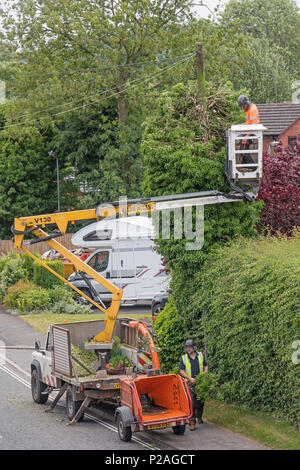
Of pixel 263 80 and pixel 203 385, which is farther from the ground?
pixel 263 80

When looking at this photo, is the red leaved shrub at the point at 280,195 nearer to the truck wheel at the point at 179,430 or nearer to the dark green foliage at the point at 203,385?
the dark green foliage at the point at 203,385

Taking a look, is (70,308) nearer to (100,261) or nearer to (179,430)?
(100,261)

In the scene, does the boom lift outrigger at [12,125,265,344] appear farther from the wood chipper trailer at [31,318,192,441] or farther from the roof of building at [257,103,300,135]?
the roof of building at [257,103,300,135]

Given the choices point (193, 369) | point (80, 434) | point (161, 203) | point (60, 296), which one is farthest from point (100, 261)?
point (80, 434)

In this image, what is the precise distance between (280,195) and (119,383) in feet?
25.8

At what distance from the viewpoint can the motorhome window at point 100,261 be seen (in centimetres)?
2903

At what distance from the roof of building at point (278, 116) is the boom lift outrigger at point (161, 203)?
30996 mm

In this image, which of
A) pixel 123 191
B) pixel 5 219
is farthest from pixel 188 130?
pixel 5 219

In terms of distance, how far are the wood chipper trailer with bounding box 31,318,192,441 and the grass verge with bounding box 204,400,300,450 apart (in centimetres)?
113

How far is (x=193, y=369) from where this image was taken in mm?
13828

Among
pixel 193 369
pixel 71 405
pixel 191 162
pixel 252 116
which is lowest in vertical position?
pixel 71 405

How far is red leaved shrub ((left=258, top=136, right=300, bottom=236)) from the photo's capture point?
19.2m

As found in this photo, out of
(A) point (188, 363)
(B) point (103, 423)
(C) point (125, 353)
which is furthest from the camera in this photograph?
(C) point (125, 353)

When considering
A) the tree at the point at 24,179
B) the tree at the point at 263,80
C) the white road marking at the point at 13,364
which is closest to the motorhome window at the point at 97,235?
the white road marking at the point at 13,364
